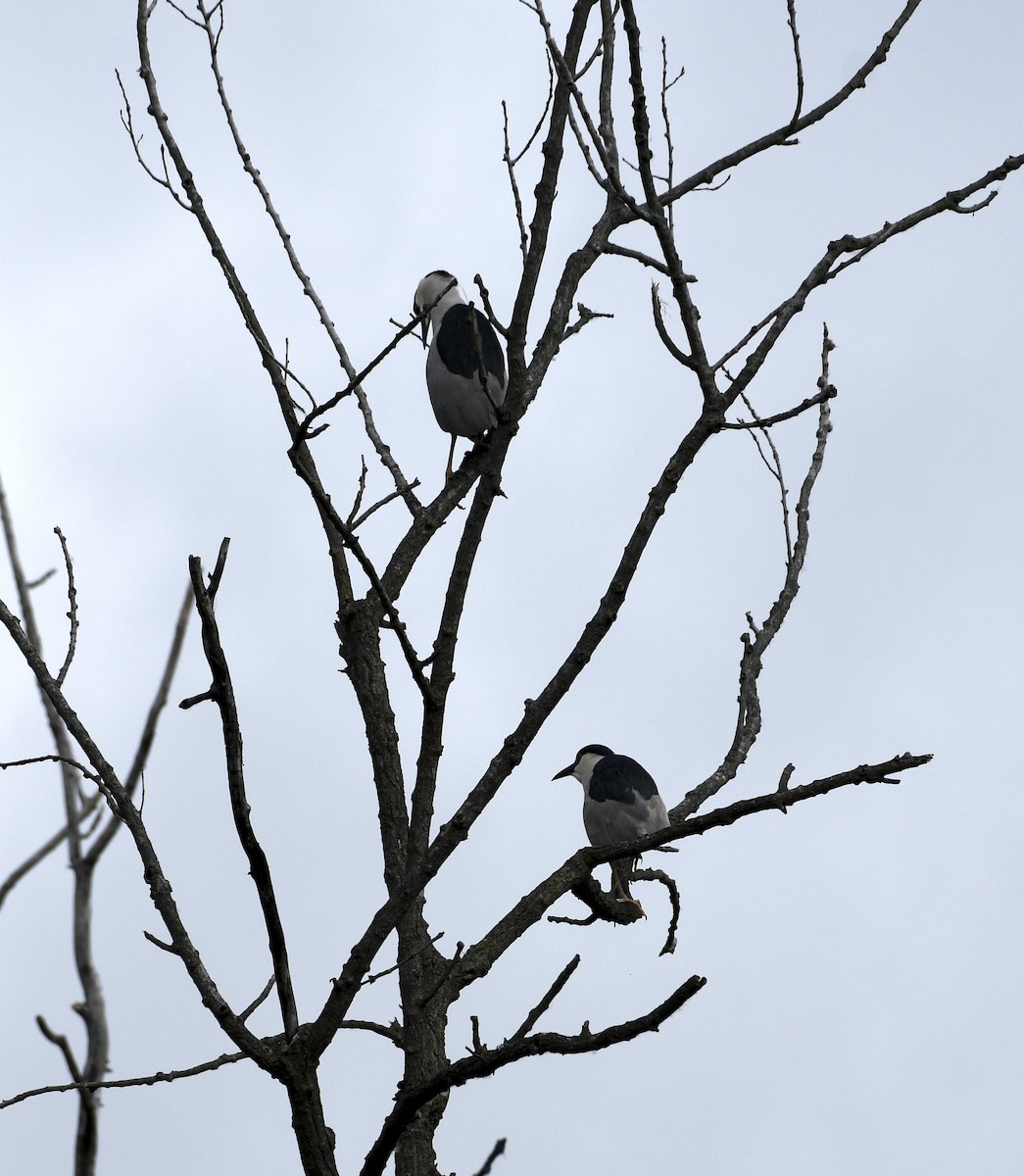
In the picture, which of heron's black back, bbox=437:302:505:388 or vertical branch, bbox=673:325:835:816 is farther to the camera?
heron's black back, bbox=437:302:505:388

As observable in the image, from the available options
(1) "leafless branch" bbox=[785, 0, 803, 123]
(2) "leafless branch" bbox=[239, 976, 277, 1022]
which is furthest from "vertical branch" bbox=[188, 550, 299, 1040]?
(1) "leafless branch" bbox=[785, 0, 803, 123]

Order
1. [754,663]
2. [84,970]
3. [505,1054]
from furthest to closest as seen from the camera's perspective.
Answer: [754,663] → [505,1054] → [84,970]

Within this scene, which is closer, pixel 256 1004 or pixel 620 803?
pixel 256 1004

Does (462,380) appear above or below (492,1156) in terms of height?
above

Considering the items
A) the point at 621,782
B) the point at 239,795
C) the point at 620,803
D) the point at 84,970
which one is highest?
→ the point at 621,782

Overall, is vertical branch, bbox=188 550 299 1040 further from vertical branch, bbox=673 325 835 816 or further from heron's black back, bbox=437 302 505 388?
heron's black back, bbox=437 302 505 388

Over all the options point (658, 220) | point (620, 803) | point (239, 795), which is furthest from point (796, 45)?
point (620, 803)

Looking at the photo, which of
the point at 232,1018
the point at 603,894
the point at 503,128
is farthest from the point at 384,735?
the point at 503,128

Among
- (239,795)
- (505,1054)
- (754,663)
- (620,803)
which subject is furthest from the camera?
(620,803)

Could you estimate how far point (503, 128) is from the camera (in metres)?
4.05

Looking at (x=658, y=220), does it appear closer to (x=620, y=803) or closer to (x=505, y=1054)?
(x=505, y=1054)

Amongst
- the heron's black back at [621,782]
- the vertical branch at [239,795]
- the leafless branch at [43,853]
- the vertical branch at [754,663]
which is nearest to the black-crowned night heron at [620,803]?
the heron's black back at [621,782]

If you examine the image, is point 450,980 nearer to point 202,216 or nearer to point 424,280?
point 202,216

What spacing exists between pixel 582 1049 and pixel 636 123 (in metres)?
2.00
